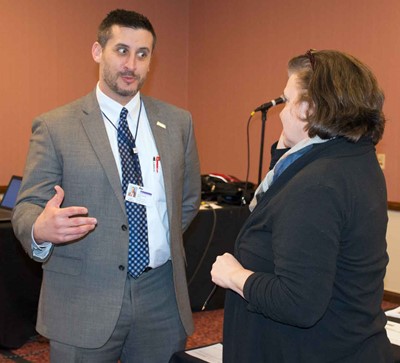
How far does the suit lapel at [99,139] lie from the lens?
194cm

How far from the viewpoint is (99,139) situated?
78.5 inches

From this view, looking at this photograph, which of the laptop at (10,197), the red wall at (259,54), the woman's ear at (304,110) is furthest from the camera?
the red wall at (259,54)

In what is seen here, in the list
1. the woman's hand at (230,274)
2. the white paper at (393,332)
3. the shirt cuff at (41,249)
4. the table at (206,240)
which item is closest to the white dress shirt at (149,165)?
the shirt cuff at (41,249)

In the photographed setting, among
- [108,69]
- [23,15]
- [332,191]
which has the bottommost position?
[332,191]

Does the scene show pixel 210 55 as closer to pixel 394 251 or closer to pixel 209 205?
pixel 209 205

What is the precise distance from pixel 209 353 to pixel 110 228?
0.50 meters

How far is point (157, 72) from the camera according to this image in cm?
655

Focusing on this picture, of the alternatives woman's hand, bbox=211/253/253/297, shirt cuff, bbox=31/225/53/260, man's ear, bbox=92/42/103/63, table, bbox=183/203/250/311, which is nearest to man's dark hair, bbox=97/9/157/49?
man's ear, bbox=92/42/103/63

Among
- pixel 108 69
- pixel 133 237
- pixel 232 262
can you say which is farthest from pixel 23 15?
pixel 232 262

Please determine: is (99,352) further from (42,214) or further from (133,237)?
(42,214)

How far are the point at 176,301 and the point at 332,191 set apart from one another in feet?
3.00

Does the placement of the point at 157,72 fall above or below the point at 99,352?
above

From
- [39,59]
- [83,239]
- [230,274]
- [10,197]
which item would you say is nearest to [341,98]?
[230,274]

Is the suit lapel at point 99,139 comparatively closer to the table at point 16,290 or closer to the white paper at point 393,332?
the white paper at point 393,332
